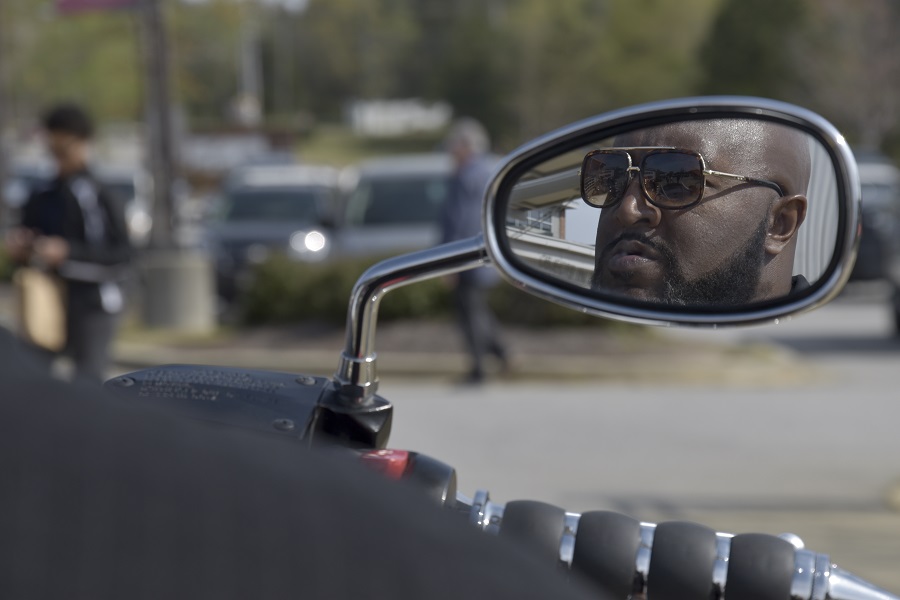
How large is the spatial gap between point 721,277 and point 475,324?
765 centimetres

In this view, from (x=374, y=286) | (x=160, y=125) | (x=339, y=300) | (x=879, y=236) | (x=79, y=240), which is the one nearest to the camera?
(x=374, y=286)

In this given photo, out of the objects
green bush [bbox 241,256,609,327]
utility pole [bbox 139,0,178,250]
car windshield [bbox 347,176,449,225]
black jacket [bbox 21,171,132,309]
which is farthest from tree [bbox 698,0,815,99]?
black jacket [bbox 21,171,132,309]

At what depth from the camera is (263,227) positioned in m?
15.8

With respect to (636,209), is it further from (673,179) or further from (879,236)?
(879,236)

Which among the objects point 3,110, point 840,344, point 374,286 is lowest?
point 840,344

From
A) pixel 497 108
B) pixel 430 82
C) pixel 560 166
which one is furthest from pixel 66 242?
pixel 430 82

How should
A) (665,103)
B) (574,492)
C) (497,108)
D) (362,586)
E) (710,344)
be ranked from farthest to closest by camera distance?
(497,108) → (710,344) → (574,492) → (665,103) → (362,586)

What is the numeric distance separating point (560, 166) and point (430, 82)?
72.0m

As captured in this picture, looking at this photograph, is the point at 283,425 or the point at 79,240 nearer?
Answer: the point at 283,425

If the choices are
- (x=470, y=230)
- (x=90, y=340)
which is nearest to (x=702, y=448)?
(x=470, y=230)

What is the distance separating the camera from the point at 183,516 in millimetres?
690

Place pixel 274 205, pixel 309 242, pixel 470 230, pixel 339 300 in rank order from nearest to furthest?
1. pixel 470 230
2. pixel 339 300
3. pixel 309 242
4. pixel 274 205

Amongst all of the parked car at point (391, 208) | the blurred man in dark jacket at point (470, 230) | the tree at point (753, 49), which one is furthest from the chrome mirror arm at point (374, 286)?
the tree at point (753, 49)

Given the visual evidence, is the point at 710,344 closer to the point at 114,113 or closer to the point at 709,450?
the point at 709,450
